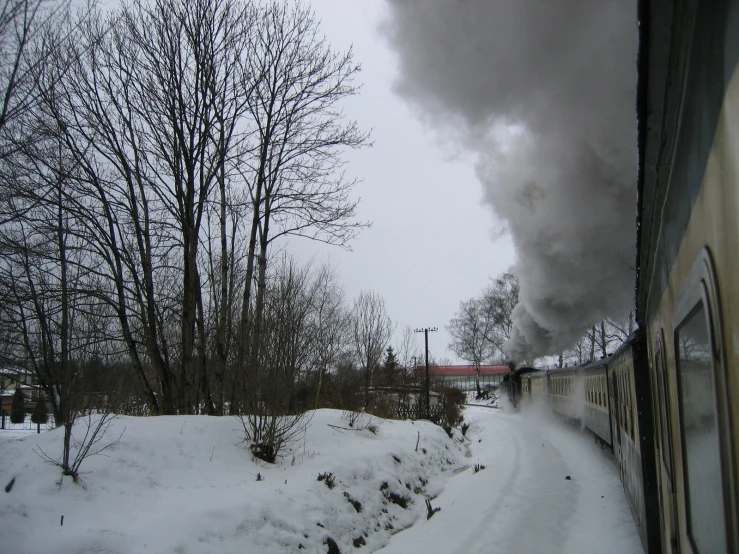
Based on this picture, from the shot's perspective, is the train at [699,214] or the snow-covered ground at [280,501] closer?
the train at [699,214]

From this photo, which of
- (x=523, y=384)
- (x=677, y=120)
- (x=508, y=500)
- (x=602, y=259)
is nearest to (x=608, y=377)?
(x=508, y=500)

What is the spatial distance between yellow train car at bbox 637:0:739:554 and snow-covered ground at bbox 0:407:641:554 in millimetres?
5002

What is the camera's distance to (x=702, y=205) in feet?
4.32

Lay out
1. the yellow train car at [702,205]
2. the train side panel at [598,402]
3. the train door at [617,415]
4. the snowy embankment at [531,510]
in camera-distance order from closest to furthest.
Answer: the yellow train car at [702,205]
the snowy embankment at [531,510]
the train door at [617,415]
the train side panel at [598,402]

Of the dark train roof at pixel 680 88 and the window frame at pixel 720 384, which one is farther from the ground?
the dark train roof at pixel 680 88

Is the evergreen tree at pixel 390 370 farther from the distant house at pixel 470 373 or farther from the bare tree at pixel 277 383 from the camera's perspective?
the distant house at pixel 470 373

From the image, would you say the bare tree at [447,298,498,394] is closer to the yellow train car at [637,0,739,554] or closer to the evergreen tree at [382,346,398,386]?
the evergreen tree at [382,346,398,386]

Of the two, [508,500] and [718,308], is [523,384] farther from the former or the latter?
[718,308]

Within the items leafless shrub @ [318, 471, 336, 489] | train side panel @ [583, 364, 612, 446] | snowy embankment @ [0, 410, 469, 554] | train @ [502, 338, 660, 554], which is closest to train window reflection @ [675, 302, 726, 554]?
train @ [502, 338, 660, 554]

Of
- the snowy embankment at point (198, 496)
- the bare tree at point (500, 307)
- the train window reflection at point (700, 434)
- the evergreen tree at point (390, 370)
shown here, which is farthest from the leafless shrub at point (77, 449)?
the bare tree at point (500, 307)

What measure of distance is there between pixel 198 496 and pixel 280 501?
3.08 feet

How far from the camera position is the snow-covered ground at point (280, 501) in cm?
552

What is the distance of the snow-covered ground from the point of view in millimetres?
5520

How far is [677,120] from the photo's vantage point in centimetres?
139
